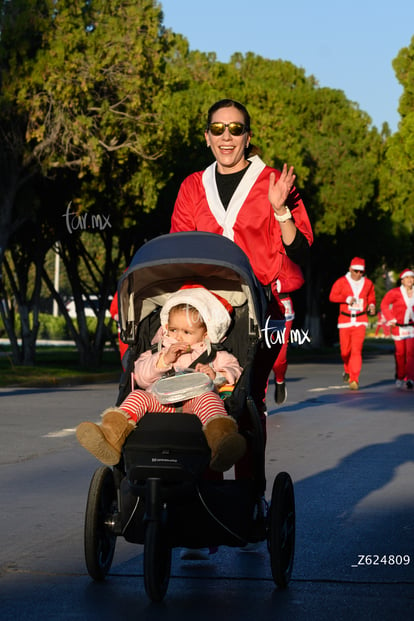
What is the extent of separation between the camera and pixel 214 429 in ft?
17.6

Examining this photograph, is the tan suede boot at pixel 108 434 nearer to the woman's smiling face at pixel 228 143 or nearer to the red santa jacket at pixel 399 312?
the woman's smiling face at pixel 228 143

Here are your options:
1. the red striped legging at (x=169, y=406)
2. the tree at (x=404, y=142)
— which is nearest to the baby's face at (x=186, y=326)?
the red striped legging at (x=169, y=406)

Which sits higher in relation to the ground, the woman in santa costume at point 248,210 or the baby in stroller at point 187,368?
the woman in santa costume at point 248,210

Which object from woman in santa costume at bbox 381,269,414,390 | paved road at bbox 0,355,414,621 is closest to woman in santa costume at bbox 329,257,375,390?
woman in santa costume at bbox 381,269,414,390

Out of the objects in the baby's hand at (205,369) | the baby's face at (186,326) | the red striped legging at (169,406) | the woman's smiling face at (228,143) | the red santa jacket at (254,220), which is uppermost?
the woman's smiling face at (228,143)

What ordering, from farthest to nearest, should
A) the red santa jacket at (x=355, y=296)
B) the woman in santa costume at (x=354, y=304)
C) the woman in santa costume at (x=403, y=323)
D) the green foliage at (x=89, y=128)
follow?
1. the green foliage at (x=89, y=128)
2. the woman in santa costume at (x=403, y=323)
3. the red santa jacket at (x=355, y=296)
4. the woman in santa costume at (x=354, y=304)

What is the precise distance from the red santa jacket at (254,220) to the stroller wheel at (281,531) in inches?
46.9

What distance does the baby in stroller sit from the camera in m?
5.36

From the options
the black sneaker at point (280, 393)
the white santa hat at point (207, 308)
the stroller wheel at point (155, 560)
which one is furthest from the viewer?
the black sneaker at point (280, 393)

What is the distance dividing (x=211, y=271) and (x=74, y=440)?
6173 mm

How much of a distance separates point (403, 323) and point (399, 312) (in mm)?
219

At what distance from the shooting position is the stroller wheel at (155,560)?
16.6 ft

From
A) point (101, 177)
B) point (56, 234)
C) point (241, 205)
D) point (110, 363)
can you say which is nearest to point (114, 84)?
point (101, 177)

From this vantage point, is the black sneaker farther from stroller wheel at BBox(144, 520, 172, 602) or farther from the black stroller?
stroller wheel at BBox(144, 520, 172, 602)
